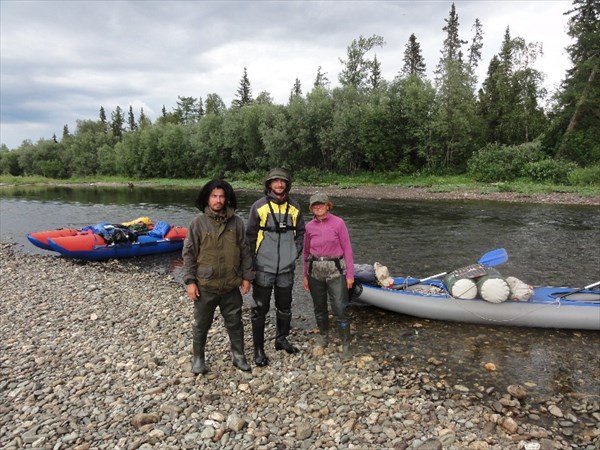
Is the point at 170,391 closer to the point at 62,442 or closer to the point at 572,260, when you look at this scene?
the point at 62,442

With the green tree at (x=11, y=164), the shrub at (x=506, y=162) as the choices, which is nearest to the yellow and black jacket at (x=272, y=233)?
the shrub at (x=506, y=162)

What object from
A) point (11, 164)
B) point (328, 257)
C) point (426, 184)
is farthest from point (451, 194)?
point (11, 164)

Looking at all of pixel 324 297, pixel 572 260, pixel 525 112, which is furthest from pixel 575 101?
pixel 324 297

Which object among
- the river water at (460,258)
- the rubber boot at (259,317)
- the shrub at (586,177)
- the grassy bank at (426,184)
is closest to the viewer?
the rubber boot at (259,317)

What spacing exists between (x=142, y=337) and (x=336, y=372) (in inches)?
124

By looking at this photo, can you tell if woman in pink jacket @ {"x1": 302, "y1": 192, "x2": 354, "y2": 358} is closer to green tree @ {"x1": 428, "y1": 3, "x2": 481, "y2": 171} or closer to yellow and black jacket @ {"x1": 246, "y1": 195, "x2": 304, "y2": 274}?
yellow and black jacket @ {"x1": 246, "y1": 195, "x2": 304, "y2": 274}

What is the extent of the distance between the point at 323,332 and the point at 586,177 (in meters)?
29.9

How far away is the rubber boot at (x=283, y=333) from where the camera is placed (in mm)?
5502

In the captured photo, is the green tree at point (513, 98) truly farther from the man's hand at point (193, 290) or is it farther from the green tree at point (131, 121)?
the green tree at point (131, 121)

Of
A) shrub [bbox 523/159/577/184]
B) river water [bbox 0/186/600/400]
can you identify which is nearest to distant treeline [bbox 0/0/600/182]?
shrub [bbox 523/159/577/184]

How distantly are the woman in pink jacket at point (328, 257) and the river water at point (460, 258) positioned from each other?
122 cm

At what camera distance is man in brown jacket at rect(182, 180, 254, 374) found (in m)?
4.46

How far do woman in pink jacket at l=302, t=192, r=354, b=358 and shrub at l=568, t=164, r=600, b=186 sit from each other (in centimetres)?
2942

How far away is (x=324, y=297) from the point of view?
5.71m
